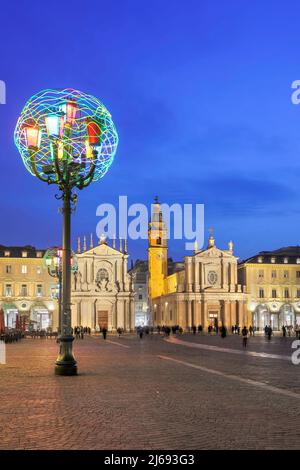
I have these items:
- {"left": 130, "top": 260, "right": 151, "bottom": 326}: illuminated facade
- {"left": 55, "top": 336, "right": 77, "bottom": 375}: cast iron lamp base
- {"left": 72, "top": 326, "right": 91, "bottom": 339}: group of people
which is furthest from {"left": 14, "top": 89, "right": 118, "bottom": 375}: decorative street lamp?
{"left": 130, "top": 260, "right": 151, "bottom": 326}: illuminated facade

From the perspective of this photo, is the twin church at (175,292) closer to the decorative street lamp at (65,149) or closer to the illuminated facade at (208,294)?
the illuminated facade at (208,294)

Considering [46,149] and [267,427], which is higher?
[46,149]

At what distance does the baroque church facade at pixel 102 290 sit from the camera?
10325cm

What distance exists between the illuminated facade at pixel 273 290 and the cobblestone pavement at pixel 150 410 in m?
86.4

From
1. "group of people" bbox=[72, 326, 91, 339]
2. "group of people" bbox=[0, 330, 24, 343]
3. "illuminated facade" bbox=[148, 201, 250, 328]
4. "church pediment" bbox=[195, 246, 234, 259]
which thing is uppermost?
"church pediment" bbox=[195, 246, 234, 259]

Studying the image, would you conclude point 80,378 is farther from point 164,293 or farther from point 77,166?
point 164,293

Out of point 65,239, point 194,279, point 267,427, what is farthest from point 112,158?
point 194,279

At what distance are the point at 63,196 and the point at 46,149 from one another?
5.34ft

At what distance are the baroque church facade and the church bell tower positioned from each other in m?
14.2

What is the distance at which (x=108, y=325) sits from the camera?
105250mm

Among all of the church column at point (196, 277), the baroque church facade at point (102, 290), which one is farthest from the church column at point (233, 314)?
the baroque church facade at point (102, 290)

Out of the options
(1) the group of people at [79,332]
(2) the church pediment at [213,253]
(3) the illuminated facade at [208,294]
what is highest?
(2) the church pediment at [213,253]

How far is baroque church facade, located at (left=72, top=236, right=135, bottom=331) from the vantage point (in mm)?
103250

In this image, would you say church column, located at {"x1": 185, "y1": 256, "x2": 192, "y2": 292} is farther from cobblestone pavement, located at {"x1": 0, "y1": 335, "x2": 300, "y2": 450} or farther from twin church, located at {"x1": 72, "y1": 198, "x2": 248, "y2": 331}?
cobblestone pavement, located at {"x1": 0, "y1": 335, "x2": 300, "y2": 450}
